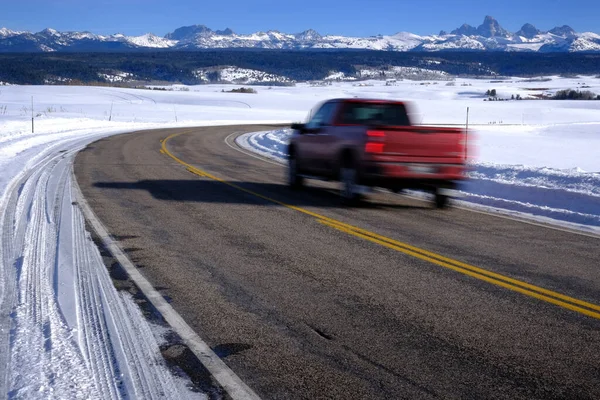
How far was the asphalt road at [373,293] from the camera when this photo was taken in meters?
4.70

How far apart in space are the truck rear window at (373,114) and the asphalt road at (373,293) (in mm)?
1458

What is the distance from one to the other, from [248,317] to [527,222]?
641 centimetres

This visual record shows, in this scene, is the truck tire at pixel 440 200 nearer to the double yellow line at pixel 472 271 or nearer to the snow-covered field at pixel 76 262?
the snow-covered field at pixel 76 262

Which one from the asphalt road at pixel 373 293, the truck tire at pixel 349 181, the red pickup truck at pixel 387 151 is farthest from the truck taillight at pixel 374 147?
the asphalt road at pixel 373 293

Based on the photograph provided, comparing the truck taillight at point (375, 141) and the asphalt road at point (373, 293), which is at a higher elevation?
the truck taillight at point (375, 141)

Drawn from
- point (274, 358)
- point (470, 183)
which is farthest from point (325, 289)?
point (470, 183)

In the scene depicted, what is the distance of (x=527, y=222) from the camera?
11.0 m

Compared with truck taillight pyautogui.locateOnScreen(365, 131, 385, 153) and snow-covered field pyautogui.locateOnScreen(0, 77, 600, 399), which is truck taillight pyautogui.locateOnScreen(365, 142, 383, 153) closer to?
truck taillight pyautogui.locateOnScreen(365, 131, 385, 153)

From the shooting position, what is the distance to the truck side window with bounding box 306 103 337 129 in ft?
43.6

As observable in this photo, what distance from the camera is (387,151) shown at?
1173 centimetres

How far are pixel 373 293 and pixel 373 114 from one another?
6.95m

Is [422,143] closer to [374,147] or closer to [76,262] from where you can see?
[374,147]

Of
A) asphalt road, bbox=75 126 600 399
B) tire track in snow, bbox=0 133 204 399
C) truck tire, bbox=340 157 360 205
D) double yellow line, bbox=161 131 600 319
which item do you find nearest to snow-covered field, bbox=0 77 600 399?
tire track in snow, bbox=0 133 204 399

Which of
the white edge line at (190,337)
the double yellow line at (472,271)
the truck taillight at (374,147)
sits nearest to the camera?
the white edge line at (190,337)
